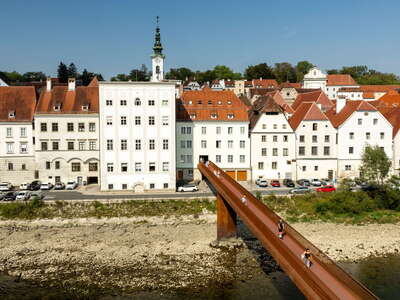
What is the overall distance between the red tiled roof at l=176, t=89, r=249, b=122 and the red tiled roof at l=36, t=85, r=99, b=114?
10152mm

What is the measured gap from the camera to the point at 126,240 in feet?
115

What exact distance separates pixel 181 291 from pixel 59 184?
25665 millimetres

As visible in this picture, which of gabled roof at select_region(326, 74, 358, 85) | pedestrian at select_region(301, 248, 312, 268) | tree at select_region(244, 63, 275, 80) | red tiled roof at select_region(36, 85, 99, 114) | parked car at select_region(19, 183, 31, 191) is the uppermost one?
tree at select_region(244, 63, 275, 80)

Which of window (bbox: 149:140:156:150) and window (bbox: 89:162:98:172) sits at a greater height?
window (bbox: 149:140:156:150)

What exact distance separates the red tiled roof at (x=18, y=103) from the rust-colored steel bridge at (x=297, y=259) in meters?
28.4

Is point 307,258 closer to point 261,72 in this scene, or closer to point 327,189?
point 327,189

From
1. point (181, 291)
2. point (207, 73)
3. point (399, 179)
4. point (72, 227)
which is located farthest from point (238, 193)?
point (207, 73)

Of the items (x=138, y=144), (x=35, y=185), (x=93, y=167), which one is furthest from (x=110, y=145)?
(x=35, y=185)

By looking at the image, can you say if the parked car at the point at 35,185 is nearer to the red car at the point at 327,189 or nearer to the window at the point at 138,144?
the window at the point at 138,144

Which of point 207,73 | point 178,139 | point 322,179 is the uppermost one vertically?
point 207,73

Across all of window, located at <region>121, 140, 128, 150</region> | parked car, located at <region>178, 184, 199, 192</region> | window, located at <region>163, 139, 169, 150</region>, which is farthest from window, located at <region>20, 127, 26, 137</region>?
parked car, located at <region>178, 184, 199, 192</region>

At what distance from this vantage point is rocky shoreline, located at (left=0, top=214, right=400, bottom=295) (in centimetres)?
2786

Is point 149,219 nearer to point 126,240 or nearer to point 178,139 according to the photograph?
point 126,240

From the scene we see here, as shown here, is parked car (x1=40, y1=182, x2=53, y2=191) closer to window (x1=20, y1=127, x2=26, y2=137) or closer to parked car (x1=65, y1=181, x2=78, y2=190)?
parked car (x1=65, y1=181, x2=78, y2=190)
